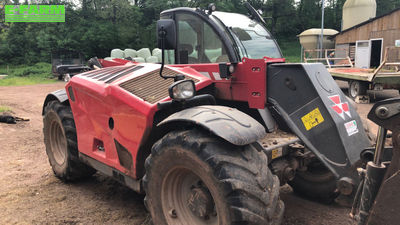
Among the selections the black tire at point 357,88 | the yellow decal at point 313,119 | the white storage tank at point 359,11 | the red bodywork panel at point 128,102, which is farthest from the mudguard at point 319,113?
the white storage tank at point 359,11

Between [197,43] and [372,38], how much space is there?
2252 centimetres

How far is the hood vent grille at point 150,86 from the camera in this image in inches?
133

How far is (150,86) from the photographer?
3557 millimetres

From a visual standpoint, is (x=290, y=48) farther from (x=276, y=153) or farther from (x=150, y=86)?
(x=276, y=153)

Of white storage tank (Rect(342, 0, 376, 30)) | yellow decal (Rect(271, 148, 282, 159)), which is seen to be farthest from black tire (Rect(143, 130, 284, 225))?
white storage tank (Rect(342, 0, 376, 30))

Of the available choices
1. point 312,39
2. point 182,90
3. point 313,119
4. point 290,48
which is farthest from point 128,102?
point 290,48

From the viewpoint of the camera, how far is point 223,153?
258 cm

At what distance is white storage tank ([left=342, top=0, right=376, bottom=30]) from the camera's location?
30578 mm

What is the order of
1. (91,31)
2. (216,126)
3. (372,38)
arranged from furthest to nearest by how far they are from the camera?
(91,31) → (372,38) → (216,126)

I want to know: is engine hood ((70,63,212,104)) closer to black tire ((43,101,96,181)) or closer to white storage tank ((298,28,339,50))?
black tire ((43,101,96,181))

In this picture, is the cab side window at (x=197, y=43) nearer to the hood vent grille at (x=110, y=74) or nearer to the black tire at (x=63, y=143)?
the hood vent grille at (x=110, y=74)

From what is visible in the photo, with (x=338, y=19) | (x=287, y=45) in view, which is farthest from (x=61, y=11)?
(x=338, y=19)

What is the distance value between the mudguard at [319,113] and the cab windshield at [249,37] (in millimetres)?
608

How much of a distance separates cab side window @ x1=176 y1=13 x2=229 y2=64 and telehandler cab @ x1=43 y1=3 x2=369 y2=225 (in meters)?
0.01
